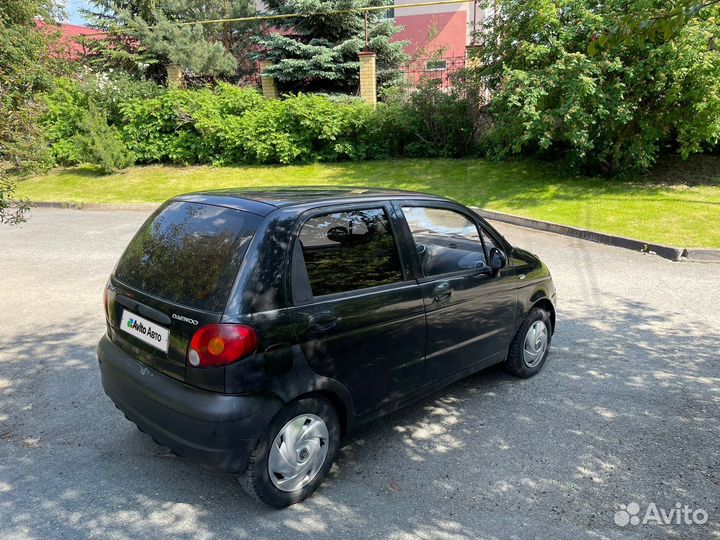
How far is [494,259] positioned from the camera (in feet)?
12.3

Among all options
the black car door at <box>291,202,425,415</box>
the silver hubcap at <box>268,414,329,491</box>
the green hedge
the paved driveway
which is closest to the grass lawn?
the green hedge

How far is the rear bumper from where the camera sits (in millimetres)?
2461

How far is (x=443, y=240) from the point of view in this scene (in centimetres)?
373

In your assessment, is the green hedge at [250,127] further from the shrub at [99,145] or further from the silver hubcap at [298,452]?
the silver hubcap at [298,452]

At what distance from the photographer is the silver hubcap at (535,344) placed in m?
4.24

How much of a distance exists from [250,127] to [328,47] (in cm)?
541

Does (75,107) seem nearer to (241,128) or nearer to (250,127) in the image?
(241,128)

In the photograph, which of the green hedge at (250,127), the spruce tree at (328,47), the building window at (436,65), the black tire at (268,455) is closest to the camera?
the black tire at (268,455)

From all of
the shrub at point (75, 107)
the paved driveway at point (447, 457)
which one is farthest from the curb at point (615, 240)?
the shrub at point (75, 107)

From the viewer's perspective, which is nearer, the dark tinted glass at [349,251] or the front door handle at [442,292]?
the dark tinted glass at [349,251]

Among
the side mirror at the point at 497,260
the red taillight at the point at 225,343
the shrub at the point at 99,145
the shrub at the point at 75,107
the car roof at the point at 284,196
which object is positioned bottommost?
the red taillight at the point at 225,343

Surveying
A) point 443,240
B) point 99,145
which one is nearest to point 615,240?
point 443,240

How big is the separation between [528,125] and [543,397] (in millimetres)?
8840

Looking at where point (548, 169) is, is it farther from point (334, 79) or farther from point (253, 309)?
point (253, 309)
